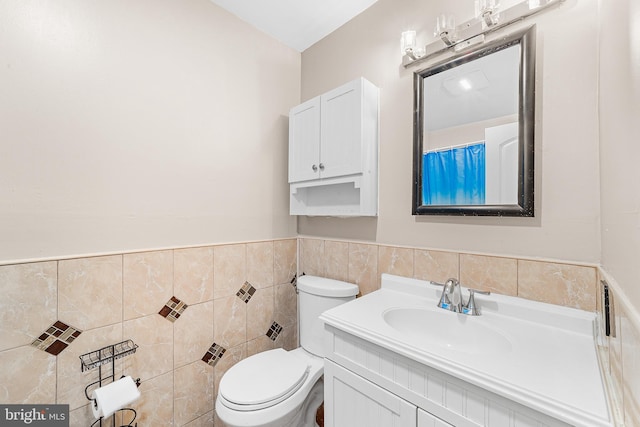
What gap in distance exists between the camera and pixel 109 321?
1170mm

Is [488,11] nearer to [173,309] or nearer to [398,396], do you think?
[398,396]

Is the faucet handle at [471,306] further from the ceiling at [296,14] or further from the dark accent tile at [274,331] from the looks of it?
the ceiling at [296,14]

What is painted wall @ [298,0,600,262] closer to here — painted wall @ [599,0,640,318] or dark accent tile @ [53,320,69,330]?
painted wall @ [599,0,640,318]

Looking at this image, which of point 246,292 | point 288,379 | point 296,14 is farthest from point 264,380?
point 296,14

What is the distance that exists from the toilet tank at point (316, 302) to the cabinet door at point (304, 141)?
64 cm

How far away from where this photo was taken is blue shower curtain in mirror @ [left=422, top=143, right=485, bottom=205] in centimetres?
114

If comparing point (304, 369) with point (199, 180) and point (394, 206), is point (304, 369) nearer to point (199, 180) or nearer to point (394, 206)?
point (394, 206)

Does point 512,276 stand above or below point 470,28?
below

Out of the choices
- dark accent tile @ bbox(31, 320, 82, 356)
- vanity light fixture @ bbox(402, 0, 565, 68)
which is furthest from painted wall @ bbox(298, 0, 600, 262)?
dark accent tile @ bbox(31, 320, 82, 356)

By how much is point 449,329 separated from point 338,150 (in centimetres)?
101

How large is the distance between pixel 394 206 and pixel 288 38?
135cm

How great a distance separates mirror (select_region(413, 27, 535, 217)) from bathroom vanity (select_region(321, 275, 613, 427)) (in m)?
0.41

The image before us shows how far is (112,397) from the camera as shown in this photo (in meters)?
1.05

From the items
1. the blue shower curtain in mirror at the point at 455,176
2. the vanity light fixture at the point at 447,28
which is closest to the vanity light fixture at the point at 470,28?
the vanity light fixture at the point at 447,28
